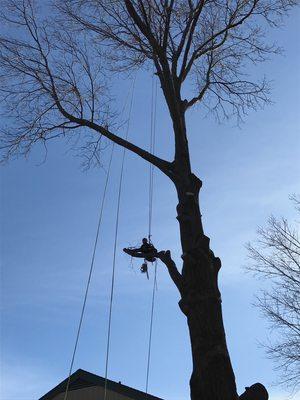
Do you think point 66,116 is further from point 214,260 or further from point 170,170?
point 214,260

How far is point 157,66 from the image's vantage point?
755cm

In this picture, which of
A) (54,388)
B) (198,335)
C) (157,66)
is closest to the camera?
(198,335)

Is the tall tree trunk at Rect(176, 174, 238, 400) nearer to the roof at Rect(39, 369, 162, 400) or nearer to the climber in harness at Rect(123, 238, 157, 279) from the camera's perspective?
the climber in harness at Rect(123, 238, 157, 279)

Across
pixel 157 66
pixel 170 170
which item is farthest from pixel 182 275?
pixel 157 66

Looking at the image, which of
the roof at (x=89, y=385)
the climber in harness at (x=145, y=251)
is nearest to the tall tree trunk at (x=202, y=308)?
the climber in harness at (x=145, y=251)

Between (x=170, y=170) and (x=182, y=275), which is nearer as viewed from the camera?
(x=182, y=275)

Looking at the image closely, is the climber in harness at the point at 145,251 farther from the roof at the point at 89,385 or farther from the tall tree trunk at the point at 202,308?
the roof at the point at 89,385

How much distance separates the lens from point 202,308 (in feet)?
16.3

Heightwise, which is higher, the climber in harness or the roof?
the roof

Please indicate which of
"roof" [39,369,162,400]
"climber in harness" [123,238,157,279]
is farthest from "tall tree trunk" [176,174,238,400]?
"roof" [39,369,162,400]

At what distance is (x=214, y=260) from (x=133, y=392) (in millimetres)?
7785

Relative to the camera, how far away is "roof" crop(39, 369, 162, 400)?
39.9ft

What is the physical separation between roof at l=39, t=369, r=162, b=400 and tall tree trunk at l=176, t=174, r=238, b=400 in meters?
7.57

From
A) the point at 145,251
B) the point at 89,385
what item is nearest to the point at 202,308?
the point at 145,251
